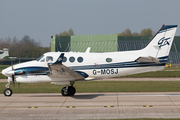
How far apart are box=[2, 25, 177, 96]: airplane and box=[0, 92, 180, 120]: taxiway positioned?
1.52m

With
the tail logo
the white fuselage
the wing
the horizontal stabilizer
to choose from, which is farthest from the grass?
the tail logo

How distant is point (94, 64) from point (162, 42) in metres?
4.90

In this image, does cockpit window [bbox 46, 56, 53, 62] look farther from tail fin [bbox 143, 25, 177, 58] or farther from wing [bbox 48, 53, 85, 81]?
tail fin [bbox 143, 25, 177, 58]

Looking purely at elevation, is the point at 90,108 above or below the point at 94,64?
below

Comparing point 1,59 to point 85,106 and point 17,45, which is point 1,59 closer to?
point 17,45

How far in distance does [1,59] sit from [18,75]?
57.2m

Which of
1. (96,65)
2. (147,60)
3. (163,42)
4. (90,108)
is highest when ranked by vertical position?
(163,42)

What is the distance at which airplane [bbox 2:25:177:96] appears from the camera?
16.7 m

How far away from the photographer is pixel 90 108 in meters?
13.4

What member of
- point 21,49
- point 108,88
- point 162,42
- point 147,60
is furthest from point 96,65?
point 21,49

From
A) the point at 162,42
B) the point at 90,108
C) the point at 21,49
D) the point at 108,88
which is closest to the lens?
the point at 90,108

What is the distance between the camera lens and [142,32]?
120 m

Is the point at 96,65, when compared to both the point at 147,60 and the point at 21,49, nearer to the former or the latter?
the point at 147,60

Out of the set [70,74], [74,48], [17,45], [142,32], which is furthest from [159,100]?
[142,32]
